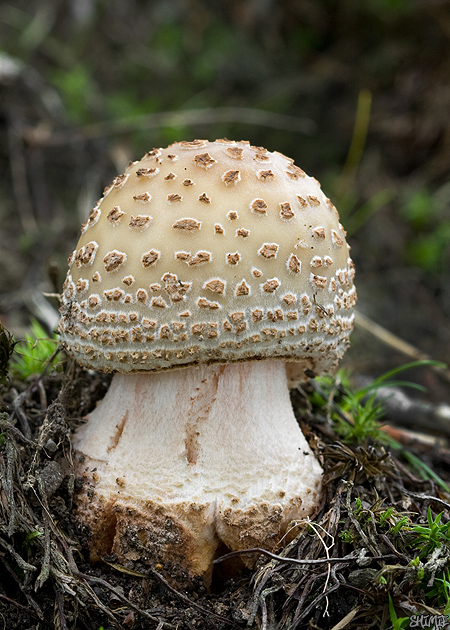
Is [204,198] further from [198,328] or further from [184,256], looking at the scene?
[198,328]

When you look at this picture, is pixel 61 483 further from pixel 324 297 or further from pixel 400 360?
pixel 400 360

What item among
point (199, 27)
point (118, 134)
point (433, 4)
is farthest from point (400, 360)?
point (199, 27)

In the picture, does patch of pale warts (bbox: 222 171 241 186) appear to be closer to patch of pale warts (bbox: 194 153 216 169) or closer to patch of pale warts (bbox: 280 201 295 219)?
patch of pale warts (bbox: 194 153 216 169)

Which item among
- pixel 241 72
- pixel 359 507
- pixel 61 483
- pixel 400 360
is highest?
pixel 241 72

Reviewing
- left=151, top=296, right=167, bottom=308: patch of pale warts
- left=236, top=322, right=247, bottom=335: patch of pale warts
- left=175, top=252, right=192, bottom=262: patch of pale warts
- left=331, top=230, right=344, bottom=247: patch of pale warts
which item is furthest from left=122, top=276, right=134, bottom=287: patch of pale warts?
left=331, top=230, right=344, bottom=247: patch of pale warts

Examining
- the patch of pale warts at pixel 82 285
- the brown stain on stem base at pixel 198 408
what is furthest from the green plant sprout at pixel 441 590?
the patch of pale warts at pixel 82 285

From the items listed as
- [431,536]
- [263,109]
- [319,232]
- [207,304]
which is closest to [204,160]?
[319,232]
